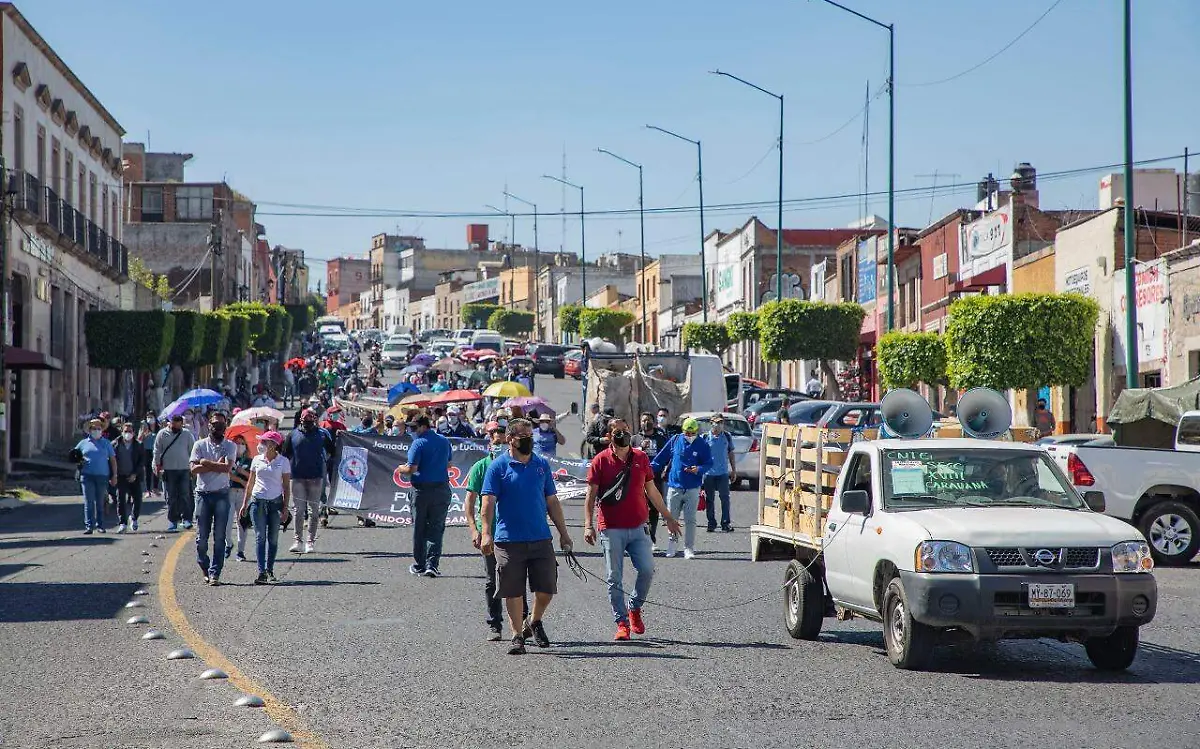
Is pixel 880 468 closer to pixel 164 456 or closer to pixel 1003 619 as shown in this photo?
pixel 1003 619

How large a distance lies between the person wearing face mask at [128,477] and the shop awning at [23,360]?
13379mm

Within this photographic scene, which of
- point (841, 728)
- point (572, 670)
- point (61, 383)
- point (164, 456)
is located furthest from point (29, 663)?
point (61, 383)

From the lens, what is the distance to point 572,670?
1128 centimetres

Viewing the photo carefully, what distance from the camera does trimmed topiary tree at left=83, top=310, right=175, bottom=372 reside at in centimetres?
4784

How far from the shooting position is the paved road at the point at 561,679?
902 centimetres

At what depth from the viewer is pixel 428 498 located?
18.0 metres

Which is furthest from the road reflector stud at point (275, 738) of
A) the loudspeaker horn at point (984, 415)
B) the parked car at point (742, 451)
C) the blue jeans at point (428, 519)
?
the parked car at point (742, 451)

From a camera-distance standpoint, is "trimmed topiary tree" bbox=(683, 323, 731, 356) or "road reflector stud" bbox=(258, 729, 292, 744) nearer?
"road reflector stud" bbox=(258, 729, 292, 744)

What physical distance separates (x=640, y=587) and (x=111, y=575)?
7.71m

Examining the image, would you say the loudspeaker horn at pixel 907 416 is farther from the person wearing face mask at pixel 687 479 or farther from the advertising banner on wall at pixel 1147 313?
the advertising banner on wall at pixel 1147 313

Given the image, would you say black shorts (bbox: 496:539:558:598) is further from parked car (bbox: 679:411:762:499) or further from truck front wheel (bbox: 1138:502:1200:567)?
parked car (bbox: 679:411:762:499)

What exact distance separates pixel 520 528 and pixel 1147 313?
87.6ft

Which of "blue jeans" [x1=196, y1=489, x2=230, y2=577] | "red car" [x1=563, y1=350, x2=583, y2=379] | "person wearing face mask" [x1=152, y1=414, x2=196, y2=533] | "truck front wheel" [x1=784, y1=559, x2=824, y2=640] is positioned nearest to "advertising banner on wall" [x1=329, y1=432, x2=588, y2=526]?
"person wearing face mask" [x1=152, y1=414, x2=196, y2=533]

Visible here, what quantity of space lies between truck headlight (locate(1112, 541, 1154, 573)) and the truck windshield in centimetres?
85
